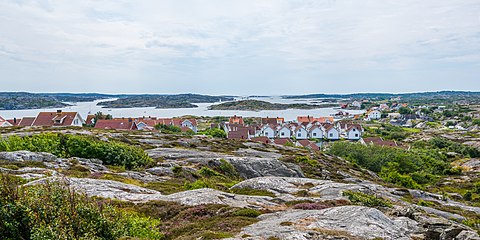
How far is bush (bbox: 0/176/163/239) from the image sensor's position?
355 inches

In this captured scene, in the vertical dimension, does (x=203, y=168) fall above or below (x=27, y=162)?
below

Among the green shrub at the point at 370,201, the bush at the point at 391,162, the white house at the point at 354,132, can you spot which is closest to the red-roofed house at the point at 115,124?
the bush at the point at 391,162

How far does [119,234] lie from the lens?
391 inches

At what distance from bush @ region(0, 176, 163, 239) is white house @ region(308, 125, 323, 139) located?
112989mm

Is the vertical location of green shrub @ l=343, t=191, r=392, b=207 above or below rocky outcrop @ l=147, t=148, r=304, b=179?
above

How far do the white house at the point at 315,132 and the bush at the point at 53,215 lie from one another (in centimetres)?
11299

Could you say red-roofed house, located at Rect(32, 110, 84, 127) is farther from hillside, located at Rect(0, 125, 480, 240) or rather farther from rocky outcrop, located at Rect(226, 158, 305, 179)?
rocky outcrop, located at Rect(226, 158, 305, 179)

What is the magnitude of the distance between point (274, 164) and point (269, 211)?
2076 centimetres

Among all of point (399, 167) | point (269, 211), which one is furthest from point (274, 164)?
point (399, 167)

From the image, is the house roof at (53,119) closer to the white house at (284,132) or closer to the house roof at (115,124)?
the house roof at (115,124)

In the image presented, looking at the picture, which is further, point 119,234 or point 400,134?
point 400,134

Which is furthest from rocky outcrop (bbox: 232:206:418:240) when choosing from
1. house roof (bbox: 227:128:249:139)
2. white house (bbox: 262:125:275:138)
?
white house (bbox: 262:125:275:138)

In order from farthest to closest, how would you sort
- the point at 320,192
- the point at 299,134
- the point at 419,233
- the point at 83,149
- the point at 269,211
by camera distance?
the point at 299,134 < the point at 83,149 < the point at 320,192 < the point at 269,211 < the point at 419,233

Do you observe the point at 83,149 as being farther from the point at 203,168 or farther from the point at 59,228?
the point at 59,228
